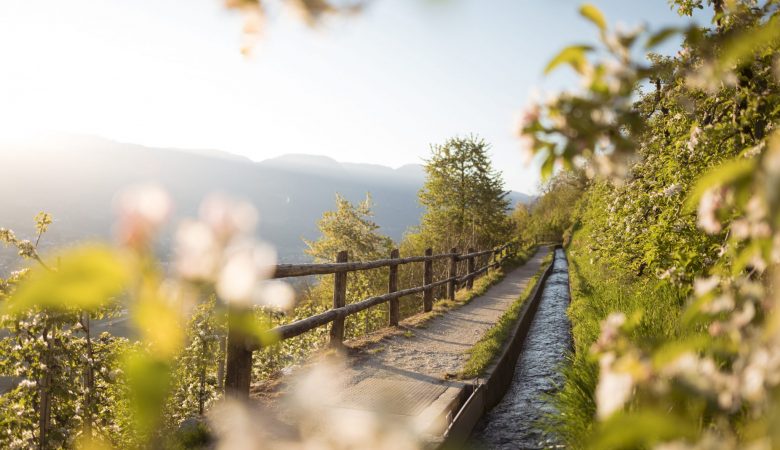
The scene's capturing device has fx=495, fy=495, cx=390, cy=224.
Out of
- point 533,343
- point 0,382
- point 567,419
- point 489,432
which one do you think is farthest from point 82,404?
point 0,382

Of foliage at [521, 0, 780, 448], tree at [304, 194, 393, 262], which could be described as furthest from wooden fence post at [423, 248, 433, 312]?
tree at [304, 194, 393, 262]

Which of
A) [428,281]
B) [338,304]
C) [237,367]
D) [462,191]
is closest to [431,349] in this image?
[338,304]

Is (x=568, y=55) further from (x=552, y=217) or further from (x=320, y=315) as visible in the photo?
(x=552, y=217)

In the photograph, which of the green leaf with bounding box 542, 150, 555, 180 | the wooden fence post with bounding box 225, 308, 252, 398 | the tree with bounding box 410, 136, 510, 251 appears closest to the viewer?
the green leaf with bounding box 542, 150, 555, 180

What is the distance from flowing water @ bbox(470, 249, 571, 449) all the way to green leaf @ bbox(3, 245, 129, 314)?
4.20 m

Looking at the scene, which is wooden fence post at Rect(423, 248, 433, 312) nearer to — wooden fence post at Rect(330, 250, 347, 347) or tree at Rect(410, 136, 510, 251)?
wooden fence post at Rect(330, 250, 347, 347)

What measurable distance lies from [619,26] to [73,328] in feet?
24.6

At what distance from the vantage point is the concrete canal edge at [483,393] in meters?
4.19

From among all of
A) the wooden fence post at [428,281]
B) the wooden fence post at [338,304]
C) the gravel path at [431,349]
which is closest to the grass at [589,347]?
the gravel path at [431,349]

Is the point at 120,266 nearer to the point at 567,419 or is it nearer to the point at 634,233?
the point at 567,419

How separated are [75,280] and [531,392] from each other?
20.6 ft

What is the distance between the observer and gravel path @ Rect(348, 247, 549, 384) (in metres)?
5.92

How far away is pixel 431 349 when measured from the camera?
24.0 ft

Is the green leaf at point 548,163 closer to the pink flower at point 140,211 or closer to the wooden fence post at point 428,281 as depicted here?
the pink flower at point 140,211
